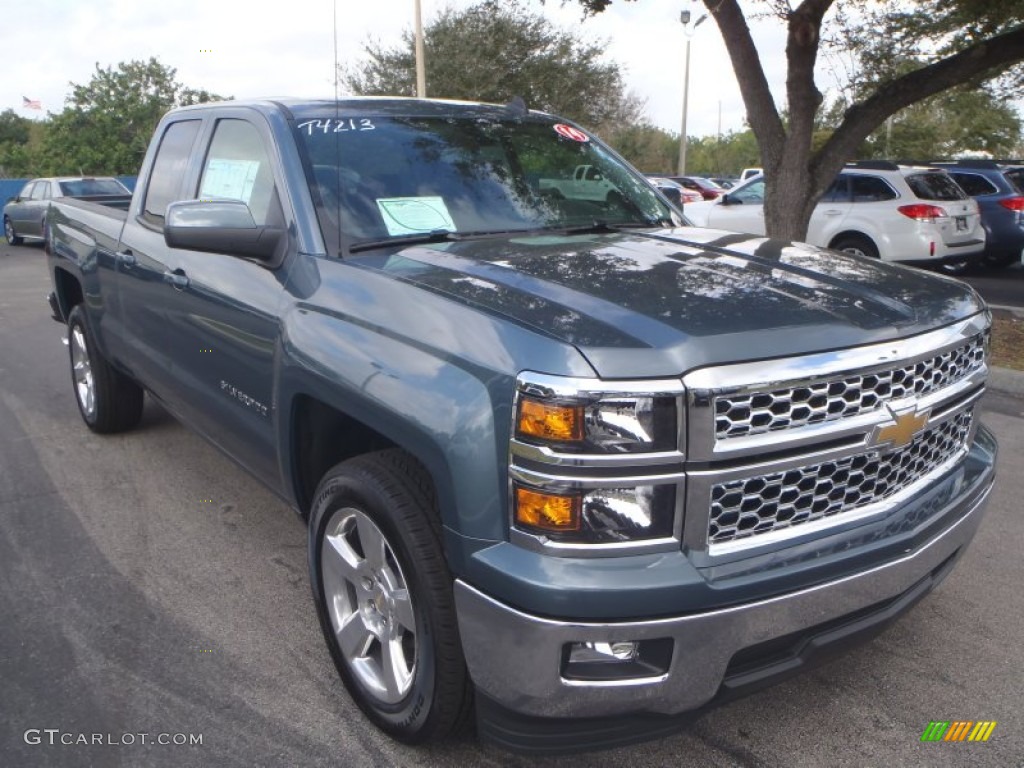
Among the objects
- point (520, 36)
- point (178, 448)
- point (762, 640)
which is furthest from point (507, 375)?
point (520, 36)

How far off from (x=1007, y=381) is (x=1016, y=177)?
10.6 meters

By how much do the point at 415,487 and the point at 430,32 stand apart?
26.1 metres

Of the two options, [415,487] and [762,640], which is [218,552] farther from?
[762,640]

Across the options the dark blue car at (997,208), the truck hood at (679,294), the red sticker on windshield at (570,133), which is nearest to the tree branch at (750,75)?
the red sticker on windshield at (570,133)

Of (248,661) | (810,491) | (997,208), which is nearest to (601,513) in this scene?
(810,491)

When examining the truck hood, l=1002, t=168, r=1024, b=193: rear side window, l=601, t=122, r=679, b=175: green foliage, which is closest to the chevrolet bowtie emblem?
the truck hood

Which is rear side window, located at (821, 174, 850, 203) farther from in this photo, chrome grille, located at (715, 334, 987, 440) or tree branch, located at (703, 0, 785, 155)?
chrome grille, located at (715, 334, 987, 440)

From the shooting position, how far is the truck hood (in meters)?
2.20

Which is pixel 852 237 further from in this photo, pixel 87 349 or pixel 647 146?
pixel 647 146

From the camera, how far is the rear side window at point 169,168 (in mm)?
→ 4320

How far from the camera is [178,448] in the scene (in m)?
5.61

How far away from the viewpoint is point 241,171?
3744 mm

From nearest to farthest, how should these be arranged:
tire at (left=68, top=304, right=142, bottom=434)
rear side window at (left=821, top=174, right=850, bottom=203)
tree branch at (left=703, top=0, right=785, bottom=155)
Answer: tire at (left=68, top=304, right=142, bottom=434) < tree branch at (left=703, top=0, right=785, bottom=155) < rear side window at (left=821, top=174, right=850, bottom=203)

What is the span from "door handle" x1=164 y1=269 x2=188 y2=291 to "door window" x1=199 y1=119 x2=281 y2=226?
350 mm
